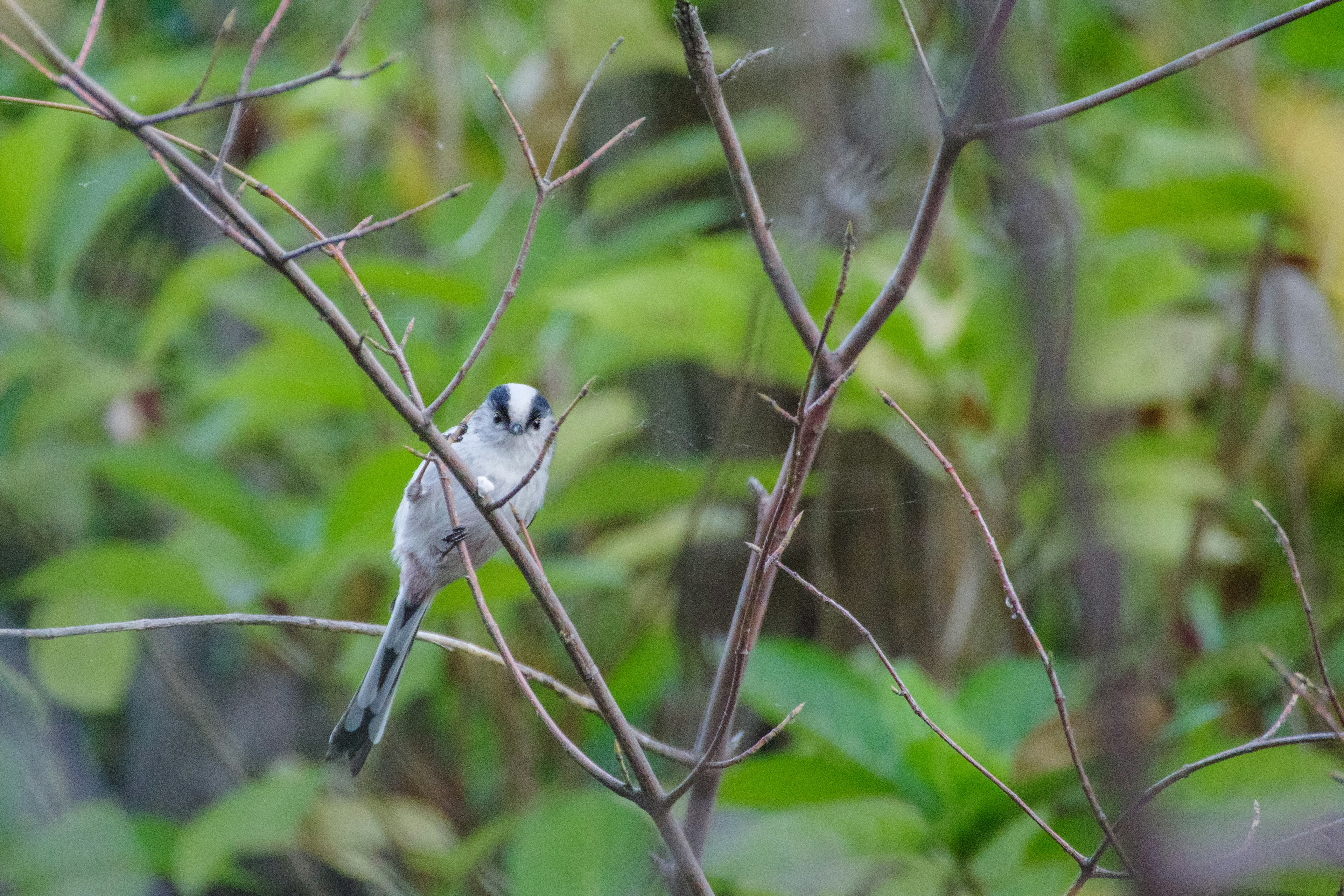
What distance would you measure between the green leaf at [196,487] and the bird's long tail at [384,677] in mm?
613

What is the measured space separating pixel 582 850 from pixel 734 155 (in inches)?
43.7

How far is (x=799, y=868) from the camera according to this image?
1.45m

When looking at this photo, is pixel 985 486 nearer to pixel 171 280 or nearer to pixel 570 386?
pixel 570 386

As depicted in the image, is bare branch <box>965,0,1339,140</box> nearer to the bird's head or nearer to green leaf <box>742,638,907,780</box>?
the bird's head

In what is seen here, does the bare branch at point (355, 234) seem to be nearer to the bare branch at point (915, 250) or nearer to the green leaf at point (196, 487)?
the bare branch at point (915, 250)

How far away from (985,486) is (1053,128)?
2.78 ft

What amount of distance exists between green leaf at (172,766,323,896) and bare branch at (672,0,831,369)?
1.25 m

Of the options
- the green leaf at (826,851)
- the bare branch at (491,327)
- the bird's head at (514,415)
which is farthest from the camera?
the green leaf at (826,851)

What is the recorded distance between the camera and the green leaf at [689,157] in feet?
5.89

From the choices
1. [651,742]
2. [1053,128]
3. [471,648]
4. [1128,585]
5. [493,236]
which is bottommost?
[1128,585]

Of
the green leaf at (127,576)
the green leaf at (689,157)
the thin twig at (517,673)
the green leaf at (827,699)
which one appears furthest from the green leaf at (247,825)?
the green leaf at (689,157)

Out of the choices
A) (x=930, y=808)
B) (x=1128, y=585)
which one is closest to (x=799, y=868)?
(x=930, y=808)

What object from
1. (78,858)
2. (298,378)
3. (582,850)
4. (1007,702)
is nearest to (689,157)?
(298,378)

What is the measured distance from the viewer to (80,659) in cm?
197
